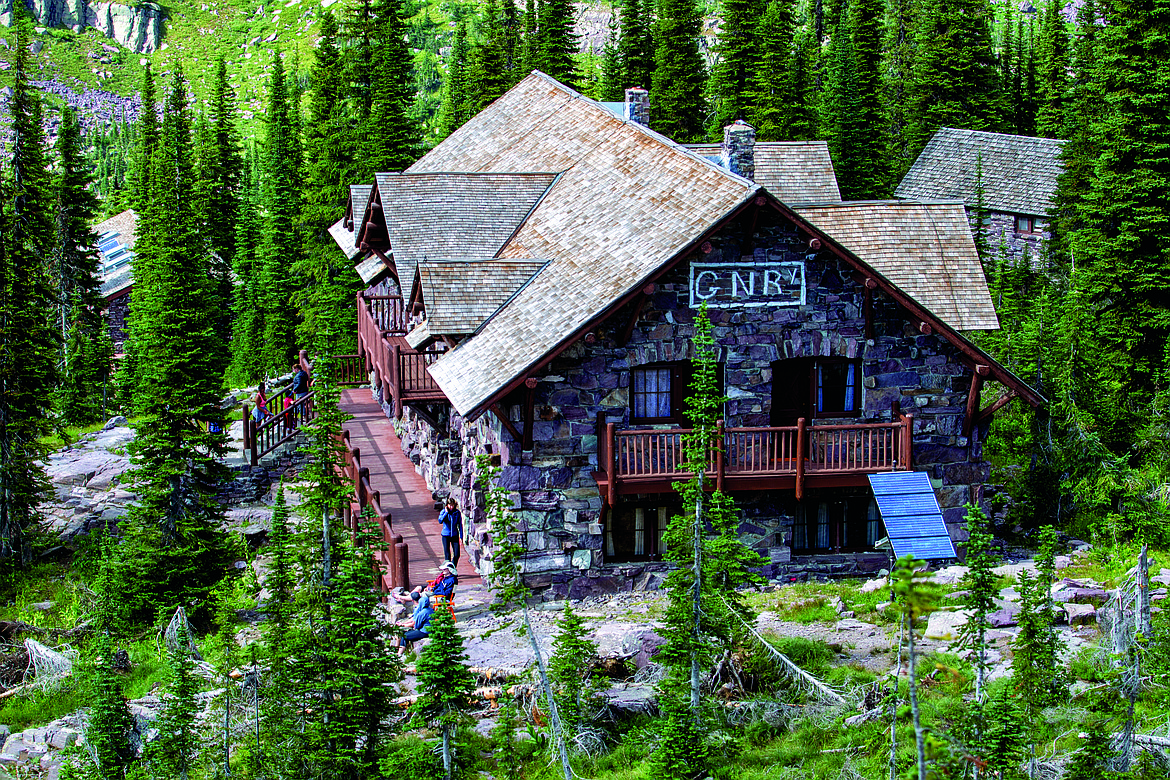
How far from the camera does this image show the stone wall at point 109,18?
575 ft

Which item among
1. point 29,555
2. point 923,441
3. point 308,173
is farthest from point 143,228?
point 923,441

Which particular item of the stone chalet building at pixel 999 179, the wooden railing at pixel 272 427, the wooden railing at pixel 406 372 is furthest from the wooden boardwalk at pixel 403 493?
the stone chalet building at pixel 999 179

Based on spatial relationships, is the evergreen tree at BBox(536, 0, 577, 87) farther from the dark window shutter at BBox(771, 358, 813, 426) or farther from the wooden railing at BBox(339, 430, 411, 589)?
the dark window shutter at BBox(771, 358, 813, 426)

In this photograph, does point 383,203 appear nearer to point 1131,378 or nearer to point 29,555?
point 29,555

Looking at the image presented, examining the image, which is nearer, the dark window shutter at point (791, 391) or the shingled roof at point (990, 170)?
the dark window shutter at point (791, 391)

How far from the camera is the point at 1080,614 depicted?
2064 cm

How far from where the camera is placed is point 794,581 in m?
26.4

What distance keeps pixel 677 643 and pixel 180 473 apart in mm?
18638

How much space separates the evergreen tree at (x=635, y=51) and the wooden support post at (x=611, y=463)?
5049cm

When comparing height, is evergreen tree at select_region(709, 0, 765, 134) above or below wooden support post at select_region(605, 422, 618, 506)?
above

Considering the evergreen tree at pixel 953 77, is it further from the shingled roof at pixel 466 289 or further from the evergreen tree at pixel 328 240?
the shingled roof at pixel 466 289

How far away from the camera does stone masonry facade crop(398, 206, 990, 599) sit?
25016 millimetres

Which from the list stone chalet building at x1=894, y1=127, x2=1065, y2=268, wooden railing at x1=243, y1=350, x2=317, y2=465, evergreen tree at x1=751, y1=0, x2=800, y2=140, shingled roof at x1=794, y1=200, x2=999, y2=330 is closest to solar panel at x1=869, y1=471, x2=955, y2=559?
shingled roof at x1=794, y1=200, x2=999, y2=330

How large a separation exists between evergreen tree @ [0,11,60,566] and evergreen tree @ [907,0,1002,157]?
51.3 meters
